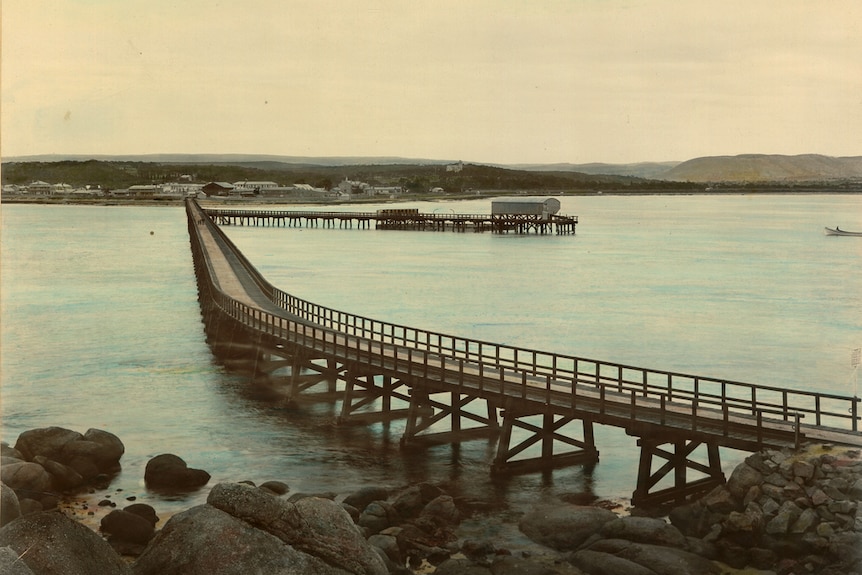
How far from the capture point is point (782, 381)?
50.3 meters

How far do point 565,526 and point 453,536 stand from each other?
278 centimetres

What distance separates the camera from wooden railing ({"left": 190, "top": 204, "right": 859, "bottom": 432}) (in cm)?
2731

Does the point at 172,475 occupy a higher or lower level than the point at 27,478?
lower

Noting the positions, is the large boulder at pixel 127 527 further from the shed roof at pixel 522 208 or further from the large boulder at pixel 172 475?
the shed roof at pixel 522 208

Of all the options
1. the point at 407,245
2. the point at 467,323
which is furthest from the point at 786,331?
the point at 407,245

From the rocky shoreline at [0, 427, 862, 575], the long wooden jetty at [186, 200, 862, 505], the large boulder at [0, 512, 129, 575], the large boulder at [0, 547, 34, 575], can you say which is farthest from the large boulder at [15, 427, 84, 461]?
the large boulder at [0, 547, 34, 575]

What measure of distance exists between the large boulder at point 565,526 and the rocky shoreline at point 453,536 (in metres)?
0.04

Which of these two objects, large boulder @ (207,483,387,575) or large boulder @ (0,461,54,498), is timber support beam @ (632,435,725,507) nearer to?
large boulder @ (207,483,387,575)

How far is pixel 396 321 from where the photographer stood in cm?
6994

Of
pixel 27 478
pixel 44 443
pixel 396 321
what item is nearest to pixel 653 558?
pixel 27 478

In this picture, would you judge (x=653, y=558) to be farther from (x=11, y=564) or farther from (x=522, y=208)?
(x=522, y=208)

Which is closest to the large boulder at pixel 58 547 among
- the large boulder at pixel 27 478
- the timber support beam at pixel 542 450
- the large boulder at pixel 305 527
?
the large boulder at pixel 305 527

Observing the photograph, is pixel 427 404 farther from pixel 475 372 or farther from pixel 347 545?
pixel 347 545

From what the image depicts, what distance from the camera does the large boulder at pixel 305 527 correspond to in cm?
2142
